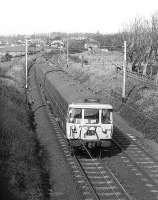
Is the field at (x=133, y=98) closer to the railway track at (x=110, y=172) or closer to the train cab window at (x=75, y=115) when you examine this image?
the railway track at (x=110, y=172)

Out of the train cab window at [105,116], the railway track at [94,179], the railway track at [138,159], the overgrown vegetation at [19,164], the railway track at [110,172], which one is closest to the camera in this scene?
the overgrown vegetation at [19,164]

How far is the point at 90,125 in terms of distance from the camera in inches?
777

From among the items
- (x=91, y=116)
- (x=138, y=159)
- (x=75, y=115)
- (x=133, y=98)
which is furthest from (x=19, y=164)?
(x=133, y=98)

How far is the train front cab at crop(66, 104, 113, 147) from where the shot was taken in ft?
64.8

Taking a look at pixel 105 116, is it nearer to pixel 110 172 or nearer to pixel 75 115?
pixel 75 115

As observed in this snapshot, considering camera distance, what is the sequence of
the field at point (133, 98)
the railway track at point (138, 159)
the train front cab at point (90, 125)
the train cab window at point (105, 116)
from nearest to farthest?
the railway track at point (138, 159) → the train front cab at point (90, 125) → the train cab window at point (105, 116) → the field at point (133, 98)

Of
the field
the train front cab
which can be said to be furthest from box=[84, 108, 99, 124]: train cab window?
the field

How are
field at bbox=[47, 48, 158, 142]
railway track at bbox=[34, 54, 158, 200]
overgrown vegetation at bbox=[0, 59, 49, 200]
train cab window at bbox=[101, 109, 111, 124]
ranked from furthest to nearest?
1. field at bbox=[47, 48, 158, 142]
2. train cab window at bbox=[101, 109, 111, 124]
3. railway track at bbox=[34, 54, 158, 200]
4. overgrown vegetation at bbox=[0, 59, 49, 200]

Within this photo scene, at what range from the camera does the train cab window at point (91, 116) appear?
64.9 ft

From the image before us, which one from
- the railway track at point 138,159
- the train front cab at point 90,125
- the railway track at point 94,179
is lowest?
the railway track at point 138,159

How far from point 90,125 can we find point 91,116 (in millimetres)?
452

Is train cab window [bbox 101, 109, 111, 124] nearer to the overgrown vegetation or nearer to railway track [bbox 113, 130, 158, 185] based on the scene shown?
railway track [bbox 113, 130, 158, 185]

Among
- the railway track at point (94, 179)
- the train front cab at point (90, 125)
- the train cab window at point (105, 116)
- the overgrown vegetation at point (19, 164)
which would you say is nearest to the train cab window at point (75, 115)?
the train front cab at point (90, 125)

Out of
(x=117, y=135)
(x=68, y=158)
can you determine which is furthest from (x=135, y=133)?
(x=68, y=158)
